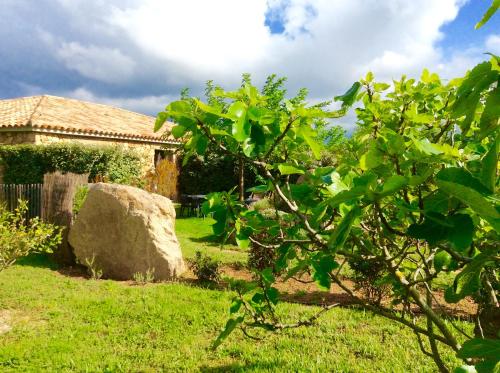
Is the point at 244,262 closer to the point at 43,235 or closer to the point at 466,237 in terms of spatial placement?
the point at 43,235

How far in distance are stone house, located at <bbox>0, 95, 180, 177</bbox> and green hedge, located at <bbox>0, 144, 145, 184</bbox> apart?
89 cm

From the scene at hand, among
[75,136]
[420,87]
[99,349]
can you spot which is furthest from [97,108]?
[420,87]

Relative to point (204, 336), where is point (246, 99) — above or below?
above

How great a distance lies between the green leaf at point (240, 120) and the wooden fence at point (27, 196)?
9648mm

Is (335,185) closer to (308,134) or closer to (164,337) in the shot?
(308,134)

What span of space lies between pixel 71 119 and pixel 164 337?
1495 centimetres

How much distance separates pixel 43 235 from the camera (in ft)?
20.3

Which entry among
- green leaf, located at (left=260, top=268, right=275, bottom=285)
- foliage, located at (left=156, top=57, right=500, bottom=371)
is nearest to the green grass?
green leaf, located at (left=260, top=268, right=275, bottom=285)

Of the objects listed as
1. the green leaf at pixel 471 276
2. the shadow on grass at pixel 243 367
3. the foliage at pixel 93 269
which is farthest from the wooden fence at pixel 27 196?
the green leaf at pixel 471 276

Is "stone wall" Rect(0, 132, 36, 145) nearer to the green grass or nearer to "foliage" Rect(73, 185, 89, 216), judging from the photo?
the green grass

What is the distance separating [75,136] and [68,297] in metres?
11.4

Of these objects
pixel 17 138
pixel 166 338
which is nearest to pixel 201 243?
pixel 166 338

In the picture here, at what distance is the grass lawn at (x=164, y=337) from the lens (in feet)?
13.6

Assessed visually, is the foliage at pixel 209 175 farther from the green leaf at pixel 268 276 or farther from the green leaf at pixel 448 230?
the green leaf at pixel 448 230
